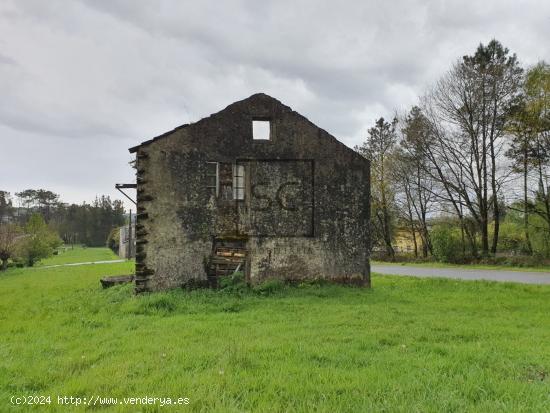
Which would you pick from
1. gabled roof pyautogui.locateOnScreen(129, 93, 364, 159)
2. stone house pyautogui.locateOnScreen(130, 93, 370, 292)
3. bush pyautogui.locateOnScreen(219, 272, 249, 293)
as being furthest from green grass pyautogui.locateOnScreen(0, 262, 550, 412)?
gabled roof pyautogui.locateOnScreen(129, 93, 364, 159)

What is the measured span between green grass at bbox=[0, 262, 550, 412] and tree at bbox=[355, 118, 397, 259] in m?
30.1

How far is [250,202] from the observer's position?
15.5m

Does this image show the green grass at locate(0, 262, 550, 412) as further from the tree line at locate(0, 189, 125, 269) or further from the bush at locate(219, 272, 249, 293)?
the tree line at locate(0, 189, 125, 269)

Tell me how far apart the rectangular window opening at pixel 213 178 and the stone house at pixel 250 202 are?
3 centimetres

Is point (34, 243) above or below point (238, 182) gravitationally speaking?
below

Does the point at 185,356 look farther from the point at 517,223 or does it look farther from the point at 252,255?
the point at 517,223

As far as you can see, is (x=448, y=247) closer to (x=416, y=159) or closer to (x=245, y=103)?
(x=416, y=159)

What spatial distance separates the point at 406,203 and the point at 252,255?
30.8 meters

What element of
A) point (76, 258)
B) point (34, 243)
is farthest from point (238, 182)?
point (76, 258)

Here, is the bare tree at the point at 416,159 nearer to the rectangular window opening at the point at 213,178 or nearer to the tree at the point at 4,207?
the rectangular window opening at the point at 213,178

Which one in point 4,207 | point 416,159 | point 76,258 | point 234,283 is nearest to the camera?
point 234,283

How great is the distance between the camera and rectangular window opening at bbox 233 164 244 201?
15445 mm

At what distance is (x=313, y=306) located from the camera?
1188 cm

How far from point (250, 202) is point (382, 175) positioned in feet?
95.6
